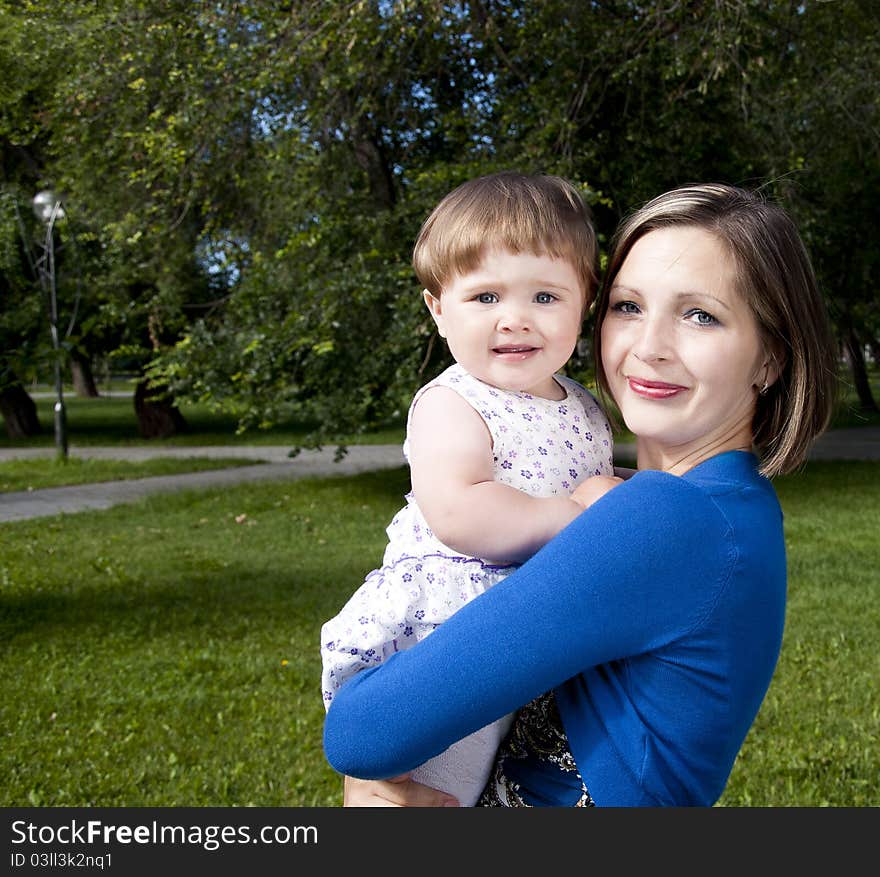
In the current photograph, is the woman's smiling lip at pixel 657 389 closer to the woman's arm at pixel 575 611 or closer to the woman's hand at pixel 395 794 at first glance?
the woman's arm at pixel 575 611

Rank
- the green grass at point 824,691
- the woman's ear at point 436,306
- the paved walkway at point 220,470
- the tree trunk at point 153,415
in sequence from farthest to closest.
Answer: the tree trunk at point 153,415 → the paved walkway at point 220,470 → the green grass at point 824,691 → the woman's ear at point 436,306

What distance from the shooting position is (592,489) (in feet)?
5.51

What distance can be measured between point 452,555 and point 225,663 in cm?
552

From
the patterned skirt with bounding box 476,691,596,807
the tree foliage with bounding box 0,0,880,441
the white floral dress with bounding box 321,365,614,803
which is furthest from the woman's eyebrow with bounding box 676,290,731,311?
the tree foliage with bounding box 0,0,880,441

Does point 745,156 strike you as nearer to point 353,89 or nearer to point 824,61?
point 824,61

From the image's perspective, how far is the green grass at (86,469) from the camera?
1619cm

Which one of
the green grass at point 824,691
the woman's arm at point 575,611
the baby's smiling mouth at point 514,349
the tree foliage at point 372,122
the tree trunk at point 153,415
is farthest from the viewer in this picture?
the tree trunk at point 153,415

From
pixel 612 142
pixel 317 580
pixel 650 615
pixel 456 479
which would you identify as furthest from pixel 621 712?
pixel 612 142

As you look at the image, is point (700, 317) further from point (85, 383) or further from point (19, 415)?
point (85, 383)

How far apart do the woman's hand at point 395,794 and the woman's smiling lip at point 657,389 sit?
691mm

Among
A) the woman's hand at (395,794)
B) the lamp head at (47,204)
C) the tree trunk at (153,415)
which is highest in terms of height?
the lamp head at (47,204)

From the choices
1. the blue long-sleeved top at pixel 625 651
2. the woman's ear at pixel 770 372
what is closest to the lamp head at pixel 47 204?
the woman's ear at pixel 770 372

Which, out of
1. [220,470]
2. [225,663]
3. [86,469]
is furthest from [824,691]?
[86,469]

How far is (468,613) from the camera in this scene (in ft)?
4.58
